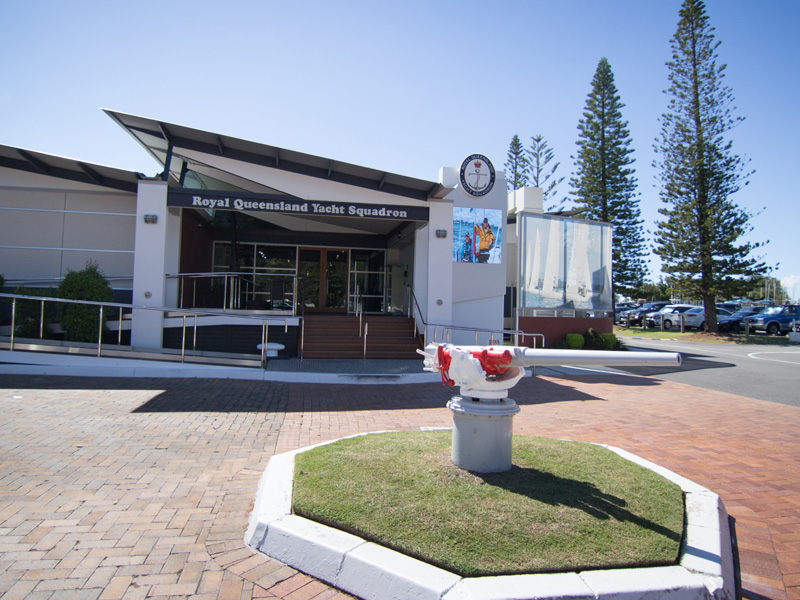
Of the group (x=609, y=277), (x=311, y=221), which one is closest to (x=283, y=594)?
(x=311, y=221)

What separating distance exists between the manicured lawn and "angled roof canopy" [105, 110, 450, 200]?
912cm

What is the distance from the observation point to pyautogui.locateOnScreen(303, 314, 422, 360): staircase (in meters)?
12.9

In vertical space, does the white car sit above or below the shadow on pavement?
above

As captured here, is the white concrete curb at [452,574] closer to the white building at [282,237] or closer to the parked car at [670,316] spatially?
the white building at [282,237]

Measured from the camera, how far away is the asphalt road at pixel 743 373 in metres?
10.8

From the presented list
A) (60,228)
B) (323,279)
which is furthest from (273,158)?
(60,228)

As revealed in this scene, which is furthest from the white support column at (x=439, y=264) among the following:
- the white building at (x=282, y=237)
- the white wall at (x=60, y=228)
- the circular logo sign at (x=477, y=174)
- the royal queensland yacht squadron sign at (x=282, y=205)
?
the white wall at (x=60, y=228)

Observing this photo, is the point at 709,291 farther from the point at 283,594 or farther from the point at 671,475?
the point at 283,594

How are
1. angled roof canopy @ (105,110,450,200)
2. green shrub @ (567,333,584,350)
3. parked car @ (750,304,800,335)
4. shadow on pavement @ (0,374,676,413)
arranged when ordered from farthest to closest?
1. parked car @ (750,304,800,335)
2. green shrub @ (567,333,584,350)
3. angled roof canopy @ (105,110,450,200)
4. shadow on pavement @ (0,374,676,413)

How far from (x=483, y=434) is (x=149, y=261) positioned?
10.3m

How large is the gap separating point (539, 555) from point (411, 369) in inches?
337

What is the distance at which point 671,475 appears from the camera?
465 centimetres

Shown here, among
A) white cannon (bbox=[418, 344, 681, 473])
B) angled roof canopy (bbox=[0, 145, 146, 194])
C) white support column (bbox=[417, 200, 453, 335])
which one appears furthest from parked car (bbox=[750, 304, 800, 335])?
angled roof canopy (bbox=[0, 145, 146, 194])

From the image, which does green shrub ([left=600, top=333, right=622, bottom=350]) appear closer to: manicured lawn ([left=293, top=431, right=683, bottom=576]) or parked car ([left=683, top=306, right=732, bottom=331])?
manicured lawn ([left=293, top=431, right=683, bottom=576])
